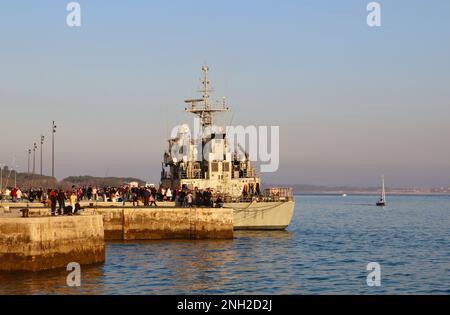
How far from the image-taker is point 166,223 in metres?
51.7

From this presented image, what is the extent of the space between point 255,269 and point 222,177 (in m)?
28.6

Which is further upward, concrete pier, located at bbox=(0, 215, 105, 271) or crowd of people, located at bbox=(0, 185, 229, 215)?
crowd of people, located at bbox=(0, 185, 229, 215)

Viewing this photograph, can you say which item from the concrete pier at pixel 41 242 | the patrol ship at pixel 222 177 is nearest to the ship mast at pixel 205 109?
the patrol ship at pixel 222 177

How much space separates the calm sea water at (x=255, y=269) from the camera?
A: 3209 cm

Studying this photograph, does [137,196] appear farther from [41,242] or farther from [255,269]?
[41,242]

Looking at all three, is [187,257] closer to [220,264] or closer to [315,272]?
[220,264]

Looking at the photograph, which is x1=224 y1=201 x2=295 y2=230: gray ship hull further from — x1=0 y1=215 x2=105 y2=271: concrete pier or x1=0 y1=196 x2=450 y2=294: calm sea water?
x1=0 y1=215 x2=105 y2=271: concrete pier

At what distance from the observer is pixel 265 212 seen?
61656 mm

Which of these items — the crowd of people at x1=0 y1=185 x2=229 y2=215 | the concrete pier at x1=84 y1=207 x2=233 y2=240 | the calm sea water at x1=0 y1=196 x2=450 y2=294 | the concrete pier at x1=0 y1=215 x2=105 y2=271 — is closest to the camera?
the calm sea water at x1=0 y1=196 x2=450 y2=294

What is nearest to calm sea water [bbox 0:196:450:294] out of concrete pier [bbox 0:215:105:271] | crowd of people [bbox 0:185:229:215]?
concrete pier [bbox 0:215:105:271]

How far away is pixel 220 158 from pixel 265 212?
9.00m

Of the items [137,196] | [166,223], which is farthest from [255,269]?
[137,196]

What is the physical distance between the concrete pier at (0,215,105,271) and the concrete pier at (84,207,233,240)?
1353 centimetres

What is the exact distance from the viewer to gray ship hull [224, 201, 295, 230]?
199ft
